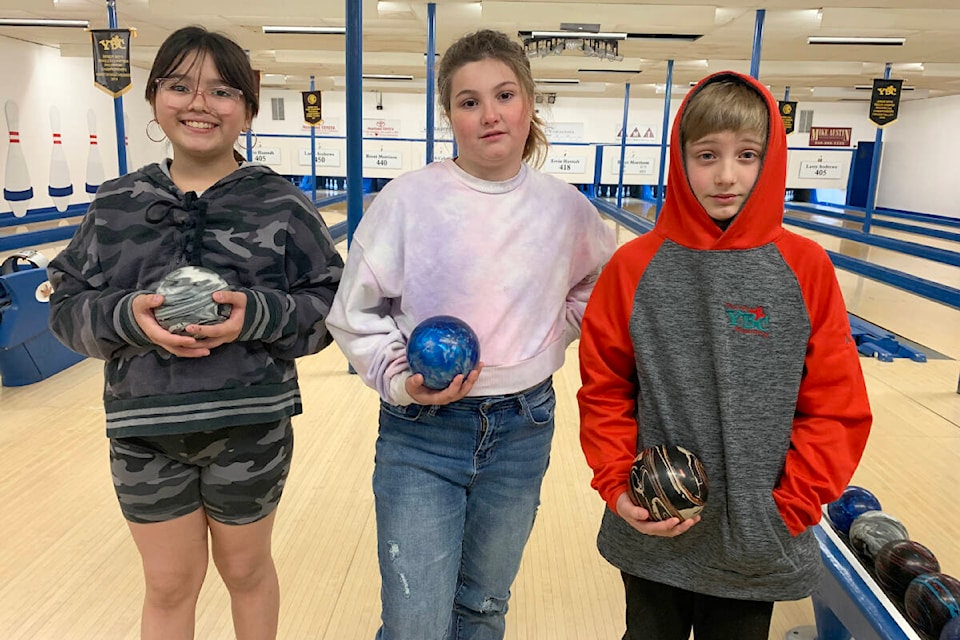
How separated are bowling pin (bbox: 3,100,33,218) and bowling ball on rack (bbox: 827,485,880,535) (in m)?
8.17

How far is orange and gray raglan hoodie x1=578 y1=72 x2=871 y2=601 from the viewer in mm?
944

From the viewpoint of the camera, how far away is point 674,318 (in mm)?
992

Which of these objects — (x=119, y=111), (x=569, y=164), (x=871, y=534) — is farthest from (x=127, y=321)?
(x=569, y=164)

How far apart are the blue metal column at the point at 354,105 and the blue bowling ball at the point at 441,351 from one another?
5.23 ft

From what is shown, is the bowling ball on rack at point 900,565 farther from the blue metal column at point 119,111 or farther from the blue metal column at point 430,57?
the blue metal column at point 119,111

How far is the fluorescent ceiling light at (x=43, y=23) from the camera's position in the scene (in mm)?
6172

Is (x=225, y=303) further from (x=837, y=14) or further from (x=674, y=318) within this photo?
(x=837, y=14)

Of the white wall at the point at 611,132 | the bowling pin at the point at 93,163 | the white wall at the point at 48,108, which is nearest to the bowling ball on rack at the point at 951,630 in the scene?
the white wall at the point at 48,108

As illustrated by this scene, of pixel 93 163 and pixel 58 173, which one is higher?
pixel 93 163

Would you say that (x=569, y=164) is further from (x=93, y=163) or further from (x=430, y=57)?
(x=430, y=57)

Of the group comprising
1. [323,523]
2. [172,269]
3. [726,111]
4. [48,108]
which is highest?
[48,108]

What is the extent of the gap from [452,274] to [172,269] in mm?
388

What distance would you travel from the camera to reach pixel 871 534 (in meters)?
1.53

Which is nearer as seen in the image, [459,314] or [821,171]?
[459,314]
